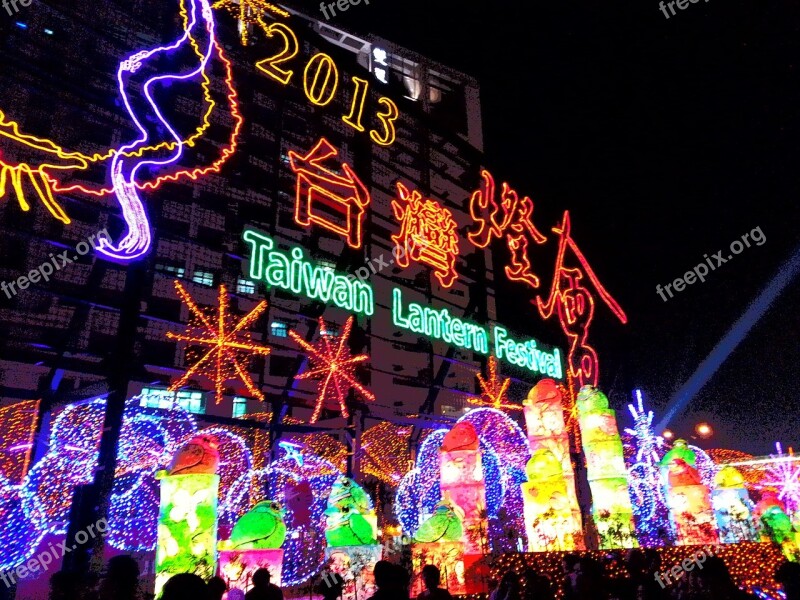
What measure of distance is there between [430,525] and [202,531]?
2.90m

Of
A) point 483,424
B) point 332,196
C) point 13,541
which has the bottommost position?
point 13,541

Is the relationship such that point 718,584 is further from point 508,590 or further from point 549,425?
point 549,425

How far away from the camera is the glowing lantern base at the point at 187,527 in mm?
6195

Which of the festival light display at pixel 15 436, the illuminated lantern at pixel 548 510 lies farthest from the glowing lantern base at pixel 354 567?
the festival light display at pixel 15 436

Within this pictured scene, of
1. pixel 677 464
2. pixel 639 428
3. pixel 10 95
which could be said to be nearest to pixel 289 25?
pixel 10 95

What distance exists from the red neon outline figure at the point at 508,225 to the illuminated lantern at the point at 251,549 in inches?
441

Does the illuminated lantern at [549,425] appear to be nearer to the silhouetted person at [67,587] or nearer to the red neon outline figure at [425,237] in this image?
the red neon outline figure at [425,237]

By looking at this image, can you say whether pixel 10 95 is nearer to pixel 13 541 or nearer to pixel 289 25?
pixel 289 25

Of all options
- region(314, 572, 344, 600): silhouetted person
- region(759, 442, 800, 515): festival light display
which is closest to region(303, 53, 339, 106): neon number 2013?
region(314, 572, 344, 600): silhouetted person

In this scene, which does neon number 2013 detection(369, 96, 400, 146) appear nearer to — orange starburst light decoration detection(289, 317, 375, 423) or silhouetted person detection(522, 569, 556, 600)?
orange starburst light decoration detection(289, 317, 375, 423)

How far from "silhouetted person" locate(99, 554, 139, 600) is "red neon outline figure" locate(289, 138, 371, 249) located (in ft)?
30.6

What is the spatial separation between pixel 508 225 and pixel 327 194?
676cm

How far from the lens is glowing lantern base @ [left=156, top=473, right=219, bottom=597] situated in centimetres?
620

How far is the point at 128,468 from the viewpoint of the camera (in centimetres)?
1051
